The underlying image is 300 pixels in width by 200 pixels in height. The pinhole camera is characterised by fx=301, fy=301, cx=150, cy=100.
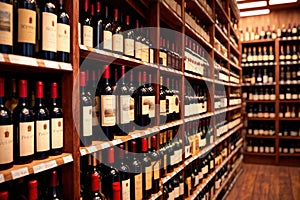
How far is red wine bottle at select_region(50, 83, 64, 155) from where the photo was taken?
129cm

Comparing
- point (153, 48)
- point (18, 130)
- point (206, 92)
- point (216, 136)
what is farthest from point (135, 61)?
point (216, 136)

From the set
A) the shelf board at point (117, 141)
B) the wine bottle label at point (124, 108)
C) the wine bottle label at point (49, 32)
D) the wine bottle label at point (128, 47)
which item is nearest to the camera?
the wine bottle label at point (49, 32)

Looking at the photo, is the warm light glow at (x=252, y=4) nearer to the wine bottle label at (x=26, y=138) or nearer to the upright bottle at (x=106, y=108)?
the upright bottle at (x=106, y=108)

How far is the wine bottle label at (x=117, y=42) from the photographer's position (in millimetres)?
1754

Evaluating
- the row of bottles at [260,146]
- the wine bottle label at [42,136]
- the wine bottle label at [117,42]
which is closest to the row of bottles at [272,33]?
the row of bottles at [260,146]

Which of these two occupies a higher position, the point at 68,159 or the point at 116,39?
the point at 116,39

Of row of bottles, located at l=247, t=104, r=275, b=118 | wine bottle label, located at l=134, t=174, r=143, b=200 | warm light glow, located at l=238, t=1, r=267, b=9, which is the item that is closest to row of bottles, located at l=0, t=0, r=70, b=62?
wine bottle label, located at l=134, t=174, r=143, b=200

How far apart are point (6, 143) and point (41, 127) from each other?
0.55 feet

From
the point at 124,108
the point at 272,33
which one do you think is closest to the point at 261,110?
the point at 272,33

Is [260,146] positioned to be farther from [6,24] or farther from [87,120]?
[6,24]

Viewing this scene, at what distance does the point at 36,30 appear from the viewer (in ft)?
4.09

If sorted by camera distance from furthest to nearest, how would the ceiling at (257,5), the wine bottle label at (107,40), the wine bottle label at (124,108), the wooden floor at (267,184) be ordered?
the ceiling at (257,5) < the wooden floor at (267,184) < the wine bottle label at (124,108) < the wine bottle label at (107,40)

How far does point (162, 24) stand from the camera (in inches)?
111

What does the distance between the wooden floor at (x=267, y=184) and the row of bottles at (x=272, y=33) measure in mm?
2597
